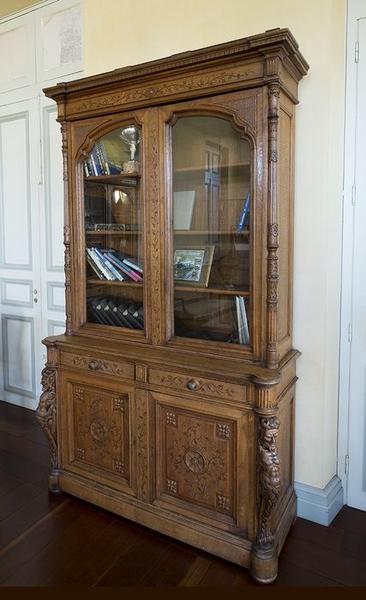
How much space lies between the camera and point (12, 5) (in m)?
A: 3.31

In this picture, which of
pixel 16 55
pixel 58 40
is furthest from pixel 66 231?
pixel 16 55

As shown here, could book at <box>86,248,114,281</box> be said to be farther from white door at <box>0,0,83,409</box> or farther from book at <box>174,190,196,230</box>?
white door at <box>0,0,83,409</box>

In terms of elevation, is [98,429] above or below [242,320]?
below

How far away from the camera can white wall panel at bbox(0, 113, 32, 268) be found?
3514 mm

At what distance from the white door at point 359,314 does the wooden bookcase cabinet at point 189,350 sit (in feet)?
1.19

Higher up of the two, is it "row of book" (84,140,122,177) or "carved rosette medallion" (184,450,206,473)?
"row of book" (84,140,122,177)

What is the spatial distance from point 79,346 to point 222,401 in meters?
0.83

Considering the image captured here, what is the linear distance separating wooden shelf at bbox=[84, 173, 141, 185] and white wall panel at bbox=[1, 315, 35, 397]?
5.48 feet

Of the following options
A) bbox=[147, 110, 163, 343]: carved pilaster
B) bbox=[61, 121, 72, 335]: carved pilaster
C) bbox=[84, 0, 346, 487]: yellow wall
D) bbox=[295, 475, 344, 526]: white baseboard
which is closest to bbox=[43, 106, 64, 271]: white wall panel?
bbox=[61, 121, 72, 335]: carved pilaster

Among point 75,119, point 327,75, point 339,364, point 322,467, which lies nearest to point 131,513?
point 322,467

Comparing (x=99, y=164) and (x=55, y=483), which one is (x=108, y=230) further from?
(x=55, y=483)

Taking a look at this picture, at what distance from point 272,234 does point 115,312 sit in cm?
97

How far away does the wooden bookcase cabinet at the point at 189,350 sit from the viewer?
184 centimetres

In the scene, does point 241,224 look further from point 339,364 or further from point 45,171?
point 45,171
